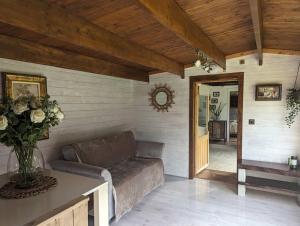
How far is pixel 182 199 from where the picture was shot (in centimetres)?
353

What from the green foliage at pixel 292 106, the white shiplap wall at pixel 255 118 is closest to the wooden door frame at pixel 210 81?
the white shiplap wall at pixel 255 118

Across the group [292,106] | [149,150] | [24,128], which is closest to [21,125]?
[24,128]

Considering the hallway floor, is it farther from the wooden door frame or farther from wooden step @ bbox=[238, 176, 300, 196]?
wooden step @ bbox=[238, 176, 300, 196]

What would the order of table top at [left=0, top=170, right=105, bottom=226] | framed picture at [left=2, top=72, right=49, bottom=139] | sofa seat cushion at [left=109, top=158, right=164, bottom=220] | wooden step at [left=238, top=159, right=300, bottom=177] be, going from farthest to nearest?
wooden step at [left=238, top=159, right=300, bottom=177] < sofa seat cushion at [left=109, top=158, right=164, bottom=220] < framed picture at [left=2, top=72, right=49, bottom=139] < table top at [left=0, top=170, right=105, bottom=226]

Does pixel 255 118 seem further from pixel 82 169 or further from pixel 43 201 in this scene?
pixel 43 201

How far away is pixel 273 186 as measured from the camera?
3469mm

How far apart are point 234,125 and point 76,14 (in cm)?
796

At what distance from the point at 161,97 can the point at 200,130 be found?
4.02 feet

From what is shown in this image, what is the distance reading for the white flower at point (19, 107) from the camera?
1.50 meters

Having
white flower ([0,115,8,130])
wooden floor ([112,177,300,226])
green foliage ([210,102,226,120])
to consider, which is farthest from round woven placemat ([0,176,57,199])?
green foliage ([210,102,226,120])

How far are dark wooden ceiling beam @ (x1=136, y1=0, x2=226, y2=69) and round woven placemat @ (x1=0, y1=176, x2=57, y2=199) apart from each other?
151 centimetres

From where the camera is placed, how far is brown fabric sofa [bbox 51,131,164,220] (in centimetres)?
276

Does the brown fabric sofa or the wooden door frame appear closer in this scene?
the brown fabric sofa

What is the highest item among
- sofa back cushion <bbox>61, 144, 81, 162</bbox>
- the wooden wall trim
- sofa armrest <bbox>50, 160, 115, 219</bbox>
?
the wooden wall trim
